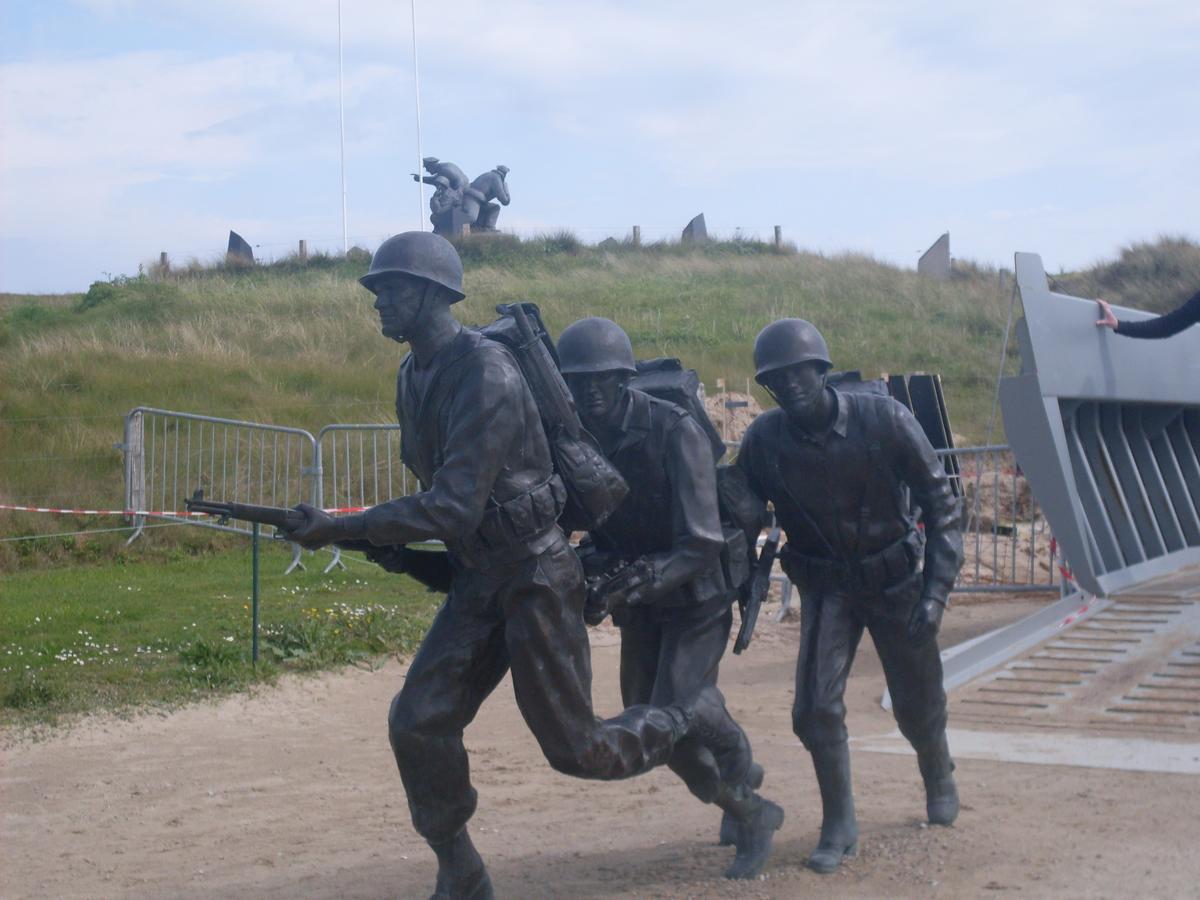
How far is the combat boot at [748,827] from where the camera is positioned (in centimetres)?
544

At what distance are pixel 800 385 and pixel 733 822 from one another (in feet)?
5.75

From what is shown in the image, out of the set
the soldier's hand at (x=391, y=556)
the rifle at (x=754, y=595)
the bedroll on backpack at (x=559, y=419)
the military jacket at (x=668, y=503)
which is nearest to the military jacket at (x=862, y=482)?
the rifle at (x=754, y=595)

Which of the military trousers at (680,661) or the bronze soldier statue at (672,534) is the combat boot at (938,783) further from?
the military trousers at (680,661)

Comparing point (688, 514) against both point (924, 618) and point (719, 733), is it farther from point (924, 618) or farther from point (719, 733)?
point (924, 618)

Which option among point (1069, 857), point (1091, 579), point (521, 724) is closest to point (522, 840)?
point (1069, 857)

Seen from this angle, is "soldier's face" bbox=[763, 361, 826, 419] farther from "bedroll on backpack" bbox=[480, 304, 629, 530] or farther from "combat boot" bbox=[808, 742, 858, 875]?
"combat boot" bbox=[808, 742, 858, 875]

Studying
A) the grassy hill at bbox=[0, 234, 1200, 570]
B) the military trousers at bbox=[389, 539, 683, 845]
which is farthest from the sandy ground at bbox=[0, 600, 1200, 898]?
the grassy hill at bbox=[0, 234, 1200, 570]

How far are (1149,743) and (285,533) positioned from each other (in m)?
5.46

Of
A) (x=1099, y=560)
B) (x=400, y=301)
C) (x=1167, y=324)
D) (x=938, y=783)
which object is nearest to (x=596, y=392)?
(x=400, y=301)

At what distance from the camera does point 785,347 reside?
18.2ft

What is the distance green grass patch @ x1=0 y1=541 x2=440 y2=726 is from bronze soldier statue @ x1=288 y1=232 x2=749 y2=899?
4637mm

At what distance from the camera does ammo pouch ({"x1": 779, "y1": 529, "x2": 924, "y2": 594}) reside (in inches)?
226

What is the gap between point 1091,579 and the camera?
11023 millimetres

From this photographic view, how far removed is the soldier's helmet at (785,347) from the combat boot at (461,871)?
6.79 feet
